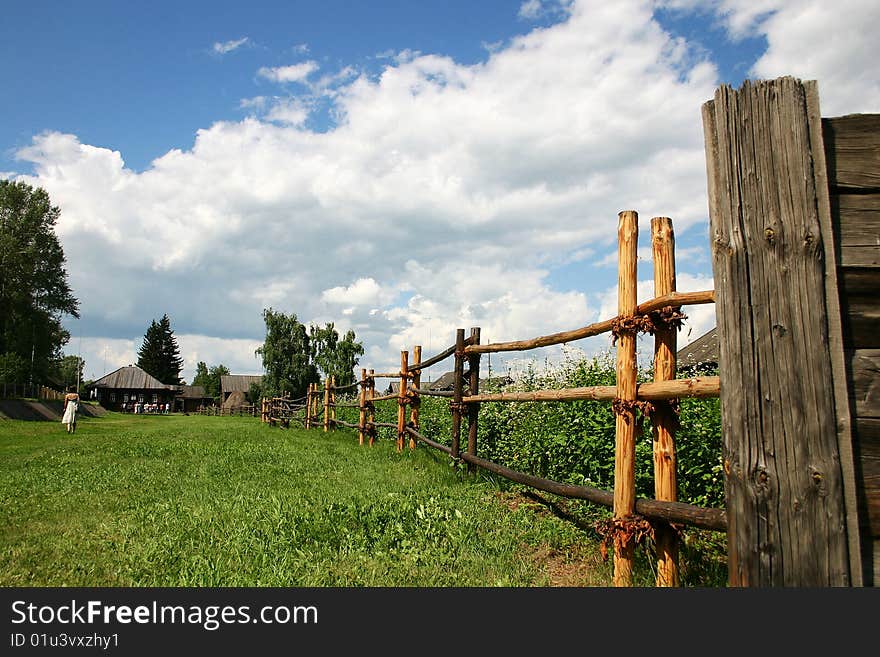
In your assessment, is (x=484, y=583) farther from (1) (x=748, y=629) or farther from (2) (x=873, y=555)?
(2) (x=873, y=555)

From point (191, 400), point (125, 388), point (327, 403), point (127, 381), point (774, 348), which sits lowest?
point (774, 348)

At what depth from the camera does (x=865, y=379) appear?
217cm

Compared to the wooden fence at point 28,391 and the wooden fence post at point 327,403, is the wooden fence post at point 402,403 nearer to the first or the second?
the wooden fence post at point 327,403

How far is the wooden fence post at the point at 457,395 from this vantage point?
289 inches

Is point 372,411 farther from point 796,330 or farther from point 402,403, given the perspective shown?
point 796,330

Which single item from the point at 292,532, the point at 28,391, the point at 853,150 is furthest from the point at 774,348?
the point at 28,391

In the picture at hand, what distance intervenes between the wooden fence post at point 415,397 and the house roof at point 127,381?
233 feet

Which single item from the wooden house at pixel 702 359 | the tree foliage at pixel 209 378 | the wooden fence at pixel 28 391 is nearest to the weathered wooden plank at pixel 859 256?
the wooden house at pixel 702 359

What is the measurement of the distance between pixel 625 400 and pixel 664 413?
234 millimetres

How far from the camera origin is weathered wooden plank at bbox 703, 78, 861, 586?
2.16 metres

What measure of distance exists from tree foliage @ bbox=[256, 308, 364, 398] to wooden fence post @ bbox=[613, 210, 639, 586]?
57.1 m

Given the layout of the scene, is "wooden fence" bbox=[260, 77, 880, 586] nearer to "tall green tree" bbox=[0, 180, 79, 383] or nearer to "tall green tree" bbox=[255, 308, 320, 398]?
"tall green tree" bbox=[0, 180, 79, 383]

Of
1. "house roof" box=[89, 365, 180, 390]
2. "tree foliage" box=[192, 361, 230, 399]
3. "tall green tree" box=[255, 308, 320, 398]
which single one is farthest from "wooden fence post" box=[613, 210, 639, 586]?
"tree foliage" box=[192, 361, 230, 399]

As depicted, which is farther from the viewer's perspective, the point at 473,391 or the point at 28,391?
the point at 28,391
